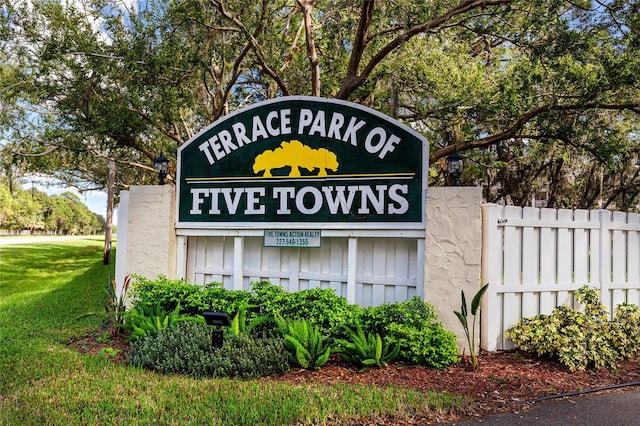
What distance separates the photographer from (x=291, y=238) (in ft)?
22.4

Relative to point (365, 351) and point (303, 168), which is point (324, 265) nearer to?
point (303, 168)

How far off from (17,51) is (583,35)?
456 inches

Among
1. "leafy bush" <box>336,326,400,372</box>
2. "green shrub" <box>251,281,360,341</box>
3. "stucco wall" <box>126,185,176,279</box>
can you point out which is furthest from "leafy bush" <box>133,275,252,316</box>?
"leafy bush" <box>336,326,400,372</box>

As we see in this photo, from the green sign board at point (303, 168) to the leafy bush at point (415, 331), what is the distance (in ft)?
3.88

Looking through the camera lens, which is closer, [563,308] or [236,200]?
[563,308]

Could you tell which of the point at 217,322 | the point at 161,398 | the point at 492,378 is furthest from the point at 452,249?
the point at 161,398

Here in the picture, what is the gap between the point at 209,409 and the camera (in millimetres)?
3908

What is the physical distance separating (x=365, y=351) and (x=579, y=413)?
2.09 metres

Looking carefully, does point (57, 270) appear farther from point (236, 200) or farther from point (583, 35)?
point (583, 35)

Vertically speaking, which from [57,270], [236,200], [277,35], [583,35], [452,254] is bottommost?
[57,270]

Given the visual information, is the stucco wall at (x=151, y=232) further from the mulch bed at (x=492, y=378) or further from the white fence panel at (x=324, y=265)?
the mulch bed at (x=492, y=378)

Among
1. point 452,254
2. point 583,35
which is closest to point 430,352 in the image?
point 452,254

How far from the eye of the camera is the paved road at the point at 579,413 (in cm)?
392

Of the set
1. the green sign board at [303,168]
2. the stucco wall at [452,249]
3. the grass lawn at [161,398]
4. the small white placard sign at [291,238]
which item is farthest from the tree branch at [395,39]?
the grass lawn at [161,398]
